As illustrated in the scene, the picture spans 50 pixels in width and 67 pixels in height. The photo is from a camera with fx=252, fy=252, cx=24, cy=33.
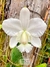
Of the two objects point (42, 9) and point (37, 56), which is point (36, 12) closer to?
point (42, 9)

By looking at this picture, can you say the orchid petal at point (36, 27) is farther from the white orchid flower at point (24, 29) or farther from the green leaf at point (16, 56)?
the green leaf at point (16, 56)

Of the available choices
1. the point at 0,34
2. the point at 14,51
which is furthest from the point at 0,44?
the point at 14,51

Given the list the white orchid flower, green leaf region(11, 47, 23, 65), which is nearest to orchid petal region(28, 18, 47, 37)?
the white orchid flower

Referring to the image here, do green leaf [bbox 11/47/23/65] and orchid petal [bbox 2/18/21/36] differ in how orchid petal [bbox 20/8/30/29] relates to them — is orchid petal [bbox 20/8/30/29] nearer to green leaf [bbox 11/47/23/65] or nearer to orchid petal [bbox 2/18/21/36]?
orchid petal [bbox 2/18/21/36]

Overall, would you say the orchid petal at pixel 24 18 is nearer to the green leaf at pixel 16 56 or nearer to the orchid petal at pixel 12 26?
the orchid petal at pixel 12 26

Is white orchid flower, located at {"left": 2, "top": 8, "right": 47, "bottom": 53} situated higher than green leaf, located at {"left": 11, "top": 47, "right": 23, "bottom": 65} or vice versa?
white orchid flower, located at {"left": 2, "top": 8, "right": 47, "bottom": 53}

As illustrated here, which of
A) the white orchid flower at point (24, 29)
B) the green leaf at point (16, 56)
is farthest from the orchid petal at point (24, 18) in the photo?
the green leaf at point (16, 56)

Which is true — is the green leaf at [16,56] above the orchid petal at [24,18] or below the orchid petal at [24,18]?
below

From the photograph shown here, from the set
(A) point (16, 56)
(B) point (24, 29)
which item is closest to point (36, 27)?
(B) point (24, 29)
